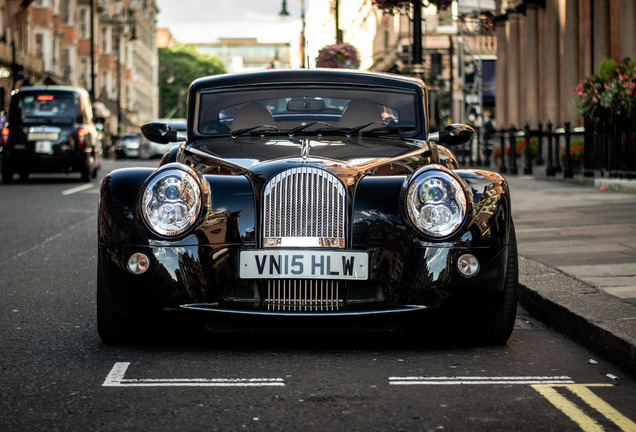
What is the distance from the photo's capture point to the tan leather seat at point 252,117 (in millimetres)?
6605

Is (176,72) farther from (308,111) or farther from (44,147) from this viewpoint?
(308,111)

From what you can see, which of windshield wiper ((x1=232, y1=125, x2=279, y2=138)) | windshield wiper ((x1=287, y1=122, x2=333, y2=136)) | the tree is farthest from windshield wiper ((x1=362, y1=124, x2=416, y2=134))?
the tree

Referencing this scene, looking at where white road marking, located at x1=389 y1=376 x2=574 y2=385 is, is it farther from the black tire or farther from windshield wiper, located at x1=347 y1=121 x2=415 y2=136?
the black tire

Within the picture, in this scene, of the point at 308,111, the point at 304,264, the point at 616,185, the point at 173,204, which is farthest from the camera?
the point at 616,185

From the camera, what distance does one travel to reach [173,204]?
5199 mm

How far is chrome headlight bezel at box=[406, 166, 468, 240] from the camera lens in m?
5.16

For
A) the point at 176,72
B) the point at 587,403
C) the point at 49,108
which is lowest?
the point at 587,403

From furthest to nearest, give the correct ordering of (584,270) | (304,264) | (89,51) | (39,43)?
(89,51) < (39,43) < (584,270) < (304,264)

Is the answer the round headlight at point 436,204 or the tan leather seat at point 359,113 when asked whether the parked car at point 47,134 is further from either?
the round headlight at point 436,204

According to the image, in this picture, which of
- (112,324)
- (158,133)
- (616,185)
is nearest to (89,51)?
(616,185)

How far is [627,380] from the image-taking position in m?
4.74

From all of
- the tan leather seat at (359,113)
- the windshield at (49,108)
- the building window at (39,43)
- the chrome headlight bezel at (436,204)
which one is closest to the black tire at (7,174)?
the windshield at (49,108)

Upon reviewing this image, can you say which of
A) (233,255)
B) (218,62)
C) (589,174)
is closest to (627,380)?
(233,255)

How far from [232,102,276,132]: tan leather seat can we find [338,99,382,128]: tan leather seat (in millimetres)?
434
